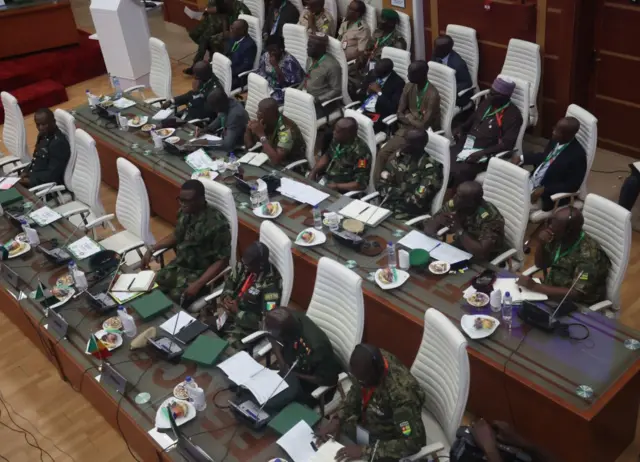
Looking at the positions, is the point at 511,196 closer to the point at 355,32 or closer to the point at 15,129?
the point at 355,32

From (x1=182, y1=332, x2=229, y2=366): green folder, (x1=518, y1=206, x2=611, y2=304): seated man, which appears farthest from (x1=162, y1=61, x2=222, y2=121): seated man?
(x1=518, y1=206, x2=611, y2=304): seated man

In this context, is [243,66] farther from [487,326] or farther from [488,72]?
[487,326]

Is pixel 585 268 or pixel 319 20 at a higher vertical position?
pixel 319 20

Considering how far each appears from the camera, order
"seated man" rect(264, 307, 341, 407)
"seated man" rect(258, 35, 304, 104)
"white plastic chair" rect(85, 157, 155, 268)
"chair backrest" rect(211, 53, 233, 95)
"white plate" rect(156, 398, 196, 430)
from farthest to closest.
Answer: "seated man" rect(258, 35, 304, 104)
"chair backrest" rect(211, 53, 233, 95)
"white plastic chair" rect(85, 157, 155, 268)
"seated man" rect(264, 307, 341, 407)
"white plate" rect(156, 398, 196, 430)

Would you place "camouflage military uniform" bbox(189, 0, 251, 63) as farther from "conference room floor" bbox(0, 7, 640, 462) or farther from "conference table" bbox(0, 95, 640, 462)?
"conference table" bbox(0, 95, 640, 462)

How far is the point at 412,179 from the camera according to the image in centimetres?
548

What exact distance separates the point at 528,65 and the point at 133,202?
382 cm

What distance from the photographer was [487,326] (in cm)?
400

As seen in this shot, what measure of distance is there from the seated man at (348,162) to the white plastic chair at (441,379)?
236cm

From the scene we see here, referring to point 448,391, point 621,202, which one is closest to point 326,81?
point 621,202

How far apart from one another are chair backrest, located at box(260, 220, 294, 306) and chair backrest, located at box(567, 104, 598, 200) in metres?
2.46

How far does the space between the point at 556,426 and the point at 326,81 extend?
182 inches

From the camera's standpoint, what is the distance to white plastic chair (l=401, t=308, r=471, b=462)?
3.46m

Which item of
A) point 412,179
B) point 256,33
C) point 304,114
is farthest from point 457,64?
point 256,33
